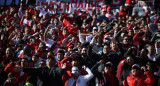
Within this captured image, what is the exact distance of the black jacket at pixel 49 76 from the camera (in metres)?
5.32

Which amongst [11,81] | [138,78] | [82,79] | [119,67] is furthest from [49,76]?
[138,78]

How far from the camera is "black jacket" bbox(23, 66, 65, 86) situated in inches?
209

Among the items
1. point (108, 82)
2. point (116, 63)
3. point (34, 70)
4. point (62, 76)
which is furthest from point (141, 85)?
point (34, 70)

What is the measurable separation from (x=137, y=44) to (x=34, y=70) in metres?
3.41

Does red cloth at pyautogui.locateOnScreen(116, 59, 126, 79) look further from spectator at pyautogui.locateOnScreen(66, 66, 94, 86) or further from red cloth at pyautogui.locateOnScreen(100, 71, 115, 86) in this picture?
spectator at pyautogui.locateOnScreen(66, 66, 94, 86)

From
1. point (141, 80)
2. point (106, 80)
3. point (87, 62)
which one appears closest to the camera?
point (141, 80)

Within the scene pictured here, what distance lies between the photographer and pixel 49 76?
5.38 meters

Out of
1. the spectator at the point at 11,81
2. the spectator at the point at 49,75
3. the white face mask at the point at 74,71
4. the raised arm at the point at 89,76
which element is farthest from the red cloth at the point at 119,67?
the spectator at the point at 11,81

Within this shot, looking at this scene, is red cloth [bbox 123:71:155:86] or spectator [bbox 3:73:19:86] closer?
red cloth [bbox 123:71:155:86]

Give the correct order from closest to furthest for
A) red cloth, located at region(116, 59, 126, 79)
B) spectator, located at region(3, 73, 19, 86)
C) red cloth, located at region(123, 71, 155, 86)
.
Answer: red cloth, located at region(123, 71, 155, 86), spectator, located at region(3, 73, 19, 86), red cloth, located at region(116, 59, 126, 79)

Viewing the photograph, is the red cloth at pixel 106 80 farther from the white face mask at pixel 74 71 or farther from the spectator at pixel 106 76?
the white face mask at pixel 74 71

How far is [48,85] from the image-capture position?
5.46m

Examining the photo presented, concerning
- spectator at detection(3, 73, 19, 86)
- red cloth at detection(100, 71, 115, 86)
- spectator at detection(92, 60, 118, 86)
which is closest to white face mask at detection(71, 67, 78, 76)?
spectator at detection(92, 60, 118, 86)

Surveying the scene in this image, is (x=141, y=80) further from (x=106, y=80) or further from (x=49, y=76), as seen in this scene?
(x=49, y=76)
